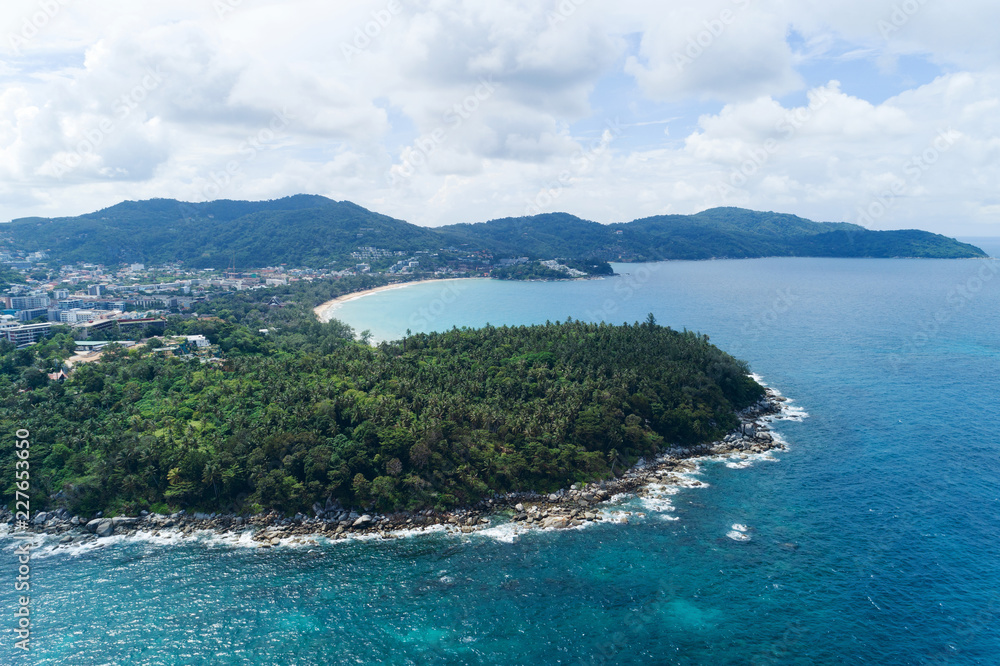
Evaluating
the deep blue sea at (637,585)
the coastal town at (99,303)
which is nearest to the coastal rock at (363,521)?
the deep blue sea at (637,585)

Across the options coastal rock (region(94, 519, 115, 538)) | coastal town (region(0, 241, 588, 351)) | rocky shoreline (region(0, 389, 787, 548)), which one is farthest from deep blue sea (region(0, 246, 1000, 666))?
coastal town (region(0, 241, 588, 351))

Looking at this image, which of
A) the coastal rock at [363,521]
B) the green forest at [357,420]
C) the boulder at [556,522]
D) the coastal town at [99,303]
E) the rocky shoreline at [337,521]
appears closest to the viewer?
the rocky shoreline at [337,521]

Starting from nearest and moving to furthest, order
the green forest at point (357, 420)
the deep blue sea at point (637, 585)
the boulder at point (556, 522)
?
the deep blue sea at point (637, 585) → the boulder at point (556, 522) → the green forest at point (357, 420)

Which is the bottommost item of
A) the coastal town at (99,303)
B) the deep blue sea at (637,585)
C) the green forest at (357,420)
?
the deep blue sea at (637,585)

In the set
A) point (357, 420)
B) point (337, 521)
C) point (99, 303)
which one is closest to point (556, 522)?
point (337, 521)

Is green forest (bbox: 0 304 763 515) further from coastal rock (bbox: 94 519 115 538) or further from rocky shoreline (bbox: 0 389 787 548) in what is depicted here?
coastal rock (bbox: 94 519 115 538)

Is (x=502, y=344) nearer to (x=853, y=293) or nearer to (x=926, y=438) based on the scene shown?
(x=926, y=438)

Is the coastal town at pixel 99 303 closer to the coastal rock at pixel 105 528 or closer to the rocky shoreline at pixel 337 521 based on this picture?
the rocky shoreline at pixel 337 521

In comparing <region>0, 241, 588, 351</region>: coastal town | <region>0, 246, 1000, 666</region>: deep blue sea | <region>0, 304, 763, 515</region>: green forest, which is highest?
<region>0, 241, 588, 351</region>: coastal town
